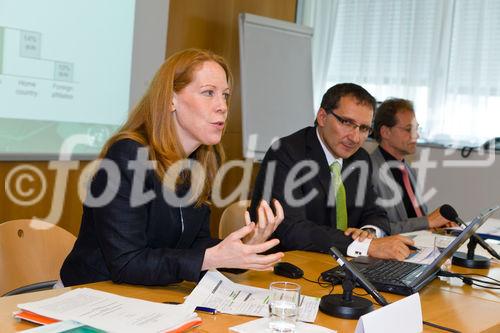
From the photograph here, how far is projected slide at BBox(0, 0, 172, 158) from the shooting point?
11.7 ft

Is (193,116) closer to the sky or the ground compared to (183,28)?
closer to the ground

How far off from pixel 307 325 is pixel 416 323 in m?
0.25

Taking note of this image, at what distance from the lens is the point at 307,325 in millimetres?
1527

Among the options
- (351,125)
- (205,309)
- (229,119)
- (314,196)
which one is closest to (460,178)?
(229,119)

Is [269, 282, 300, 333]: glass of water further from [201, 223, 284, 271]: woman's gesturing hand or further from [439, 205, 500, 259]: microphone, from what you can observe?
[439, 205, 500, 259]: microphone

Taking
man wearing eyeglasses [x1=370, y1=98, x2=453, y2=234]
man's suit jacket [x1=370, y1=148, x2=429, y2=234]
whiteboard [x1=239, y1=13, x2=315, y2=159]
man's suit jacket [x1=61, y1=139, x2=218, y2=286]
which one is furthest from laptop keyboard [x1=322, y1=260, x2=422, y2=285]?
whiteboard [x1=239, y1=13, x2=315, y2=159]

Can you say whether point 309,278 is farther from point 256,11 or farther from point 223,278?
point 256,11

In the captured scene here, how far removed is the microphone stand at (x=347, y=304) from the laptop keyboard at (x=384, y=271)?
0.78ft

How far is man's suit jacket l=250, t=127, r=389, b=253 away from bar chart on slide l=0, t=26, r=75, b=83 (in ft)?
5.16

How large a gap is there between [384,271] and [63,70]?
2.50 metres

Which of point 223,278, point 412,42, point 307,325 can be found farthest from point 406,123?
point 307,325

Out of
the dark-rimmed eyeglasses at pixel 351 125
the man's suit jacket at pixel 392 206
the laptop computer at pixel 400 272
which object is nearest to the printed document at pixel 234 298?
the laptop computer at pixel 400 272

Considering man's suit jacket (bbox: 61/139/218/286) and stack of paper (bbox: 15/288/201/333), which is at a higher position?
man's suit jacket (bbox: 61/139/218/286)

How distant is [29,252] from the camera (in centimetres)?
219
